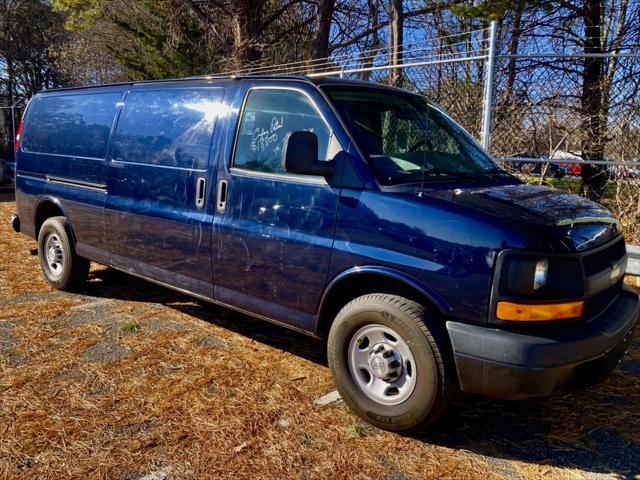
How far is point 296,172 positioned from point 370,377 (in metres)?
1.28

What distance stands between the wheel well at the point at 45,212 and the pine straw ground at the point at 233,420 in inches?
55.5

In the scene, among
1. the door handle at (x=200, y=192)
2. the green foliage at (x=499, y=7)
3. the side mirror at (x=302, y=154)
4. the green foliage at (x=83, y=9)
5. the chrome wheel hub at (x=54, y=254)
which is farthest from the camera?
the green foliage at (x=83, y=9)

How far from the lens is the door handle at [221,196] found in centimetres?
388

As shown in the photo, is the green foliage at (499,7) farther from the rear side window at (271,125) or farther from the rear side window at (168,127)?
the rear side window at (271,125)

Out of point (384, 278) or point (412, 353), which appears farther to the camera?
point (384, 278)

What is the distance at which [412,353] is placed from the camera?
117 inches

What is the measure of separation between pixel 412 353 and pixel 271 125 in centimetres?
181

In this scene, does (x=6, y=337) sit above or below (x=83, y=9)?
below

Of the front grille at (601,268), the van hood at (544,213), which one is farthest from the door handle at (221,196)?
the front grille at (601,268)

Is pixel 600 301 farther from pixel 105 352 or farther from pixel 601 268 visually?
pixel 105 352

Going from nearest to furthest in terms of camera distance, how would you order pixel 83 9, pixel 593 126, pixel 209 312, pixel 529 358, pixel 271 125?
pixel 529 358, pixel 271 125, pixel 209 312, pixel 593 126, pixel 83 9

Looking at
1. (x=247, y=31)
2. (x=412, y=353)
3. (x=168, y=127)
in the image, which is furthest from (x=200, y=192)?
(x=247, y=31)

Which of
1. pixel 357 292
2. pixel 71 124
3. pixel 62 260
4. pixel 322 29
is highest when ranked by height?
pixel 322 29

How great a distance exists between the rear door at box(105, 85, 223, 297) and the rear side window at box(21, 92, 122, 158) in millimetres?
251
